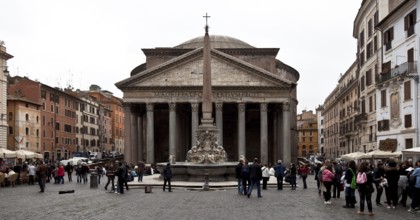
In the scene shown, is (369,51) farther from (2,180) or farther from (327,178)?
(327,178)

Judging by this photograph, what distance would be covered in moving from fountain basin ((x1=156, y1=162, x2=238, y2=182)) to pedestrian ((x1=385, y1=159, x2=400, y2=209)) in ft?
33.3

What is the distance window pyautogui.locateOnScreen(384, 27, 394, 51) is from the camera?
3497 cm

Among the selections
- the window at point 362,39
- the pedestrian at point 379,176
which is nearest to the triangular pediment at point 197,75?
the window at point 362,39

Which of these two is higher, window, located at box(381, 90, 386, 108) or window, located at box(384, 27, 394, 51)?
window, located at box(384, 27, 394, 51)

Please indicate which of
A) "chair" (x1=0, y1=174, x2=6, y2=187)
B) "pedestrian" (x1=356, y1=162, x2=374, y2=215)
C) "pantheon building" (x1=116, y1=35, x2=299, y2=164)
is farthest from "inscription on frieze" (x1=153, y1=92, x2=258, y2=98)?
"pedestrian" (x1=356, y1=162, x2=374, y2=215)

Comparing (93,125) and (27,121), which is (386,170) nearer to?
(27,121)

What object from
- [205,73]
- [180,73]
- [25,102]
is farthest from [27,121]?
[205,73]

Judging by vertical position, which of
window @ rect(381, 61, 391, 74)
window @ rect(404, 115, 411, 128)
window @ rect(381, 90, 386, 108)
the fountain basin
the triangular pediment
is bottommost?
the fountain basin

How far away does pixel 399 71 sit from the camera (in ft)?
107

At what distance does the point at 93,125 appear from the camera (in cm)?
9412

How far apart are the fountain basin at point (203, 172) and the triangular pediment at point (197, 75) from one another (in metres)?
25.5

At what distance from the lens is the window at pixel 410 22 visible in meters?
31.3

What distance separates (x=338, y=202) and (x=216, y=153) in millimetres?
9414

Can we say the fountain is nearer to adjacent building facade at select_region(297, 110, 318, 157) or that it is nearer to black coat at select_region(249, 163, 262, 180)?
black coat at select_region(249, 163, 262, 180)
